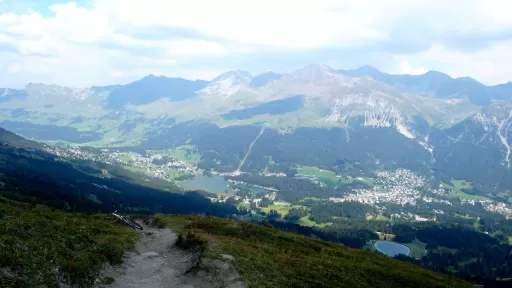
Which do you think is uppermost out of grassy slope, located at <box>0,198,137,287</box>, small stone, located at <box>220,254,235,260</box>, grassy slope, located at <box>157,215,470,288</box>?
grassy slope, located at <box>0,198,137,287</box>

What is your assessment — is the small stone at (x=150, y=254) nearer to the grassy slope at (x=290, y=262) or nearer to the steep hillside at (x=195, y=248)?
the steep hillside at (x=195, y=248)

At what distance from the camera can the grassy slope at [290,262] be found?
41.0 meters

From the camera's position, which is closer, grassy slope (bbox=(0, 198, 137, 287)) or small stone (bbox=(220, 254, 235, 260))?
grassy slope (bbox=(0, 198, 137, 287))

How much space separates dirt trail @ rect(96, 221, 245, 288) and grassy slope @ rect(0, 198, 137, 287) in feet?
5.38

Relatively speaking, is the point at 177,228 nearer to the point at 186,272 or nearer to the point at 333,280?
the point at 186,272

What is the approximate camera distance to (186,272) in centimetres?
3959

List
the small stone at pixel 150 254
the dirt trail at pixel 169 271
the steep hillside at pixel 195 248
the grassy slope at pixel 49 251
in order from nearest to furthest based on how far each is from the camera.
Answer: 1. the grassy slope at pixel 49 251
2. the steep hillside at pixel 195 248
3. the dirt trail at pixel 169 271
4. the small stone at pixel 150 254

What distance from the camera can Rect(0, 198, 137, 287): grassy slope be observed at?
2741cm

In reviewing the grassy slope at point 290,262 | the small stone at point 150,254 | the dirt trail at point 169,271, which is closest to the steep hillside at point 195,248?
the grassy slope at point 290,262

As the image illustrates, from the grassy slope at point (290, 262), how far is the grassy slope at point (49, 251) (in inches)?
448

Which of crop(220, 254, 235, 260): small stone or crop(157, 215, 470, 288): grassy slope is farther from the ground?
crop(220, 254, 235, 260): small stone

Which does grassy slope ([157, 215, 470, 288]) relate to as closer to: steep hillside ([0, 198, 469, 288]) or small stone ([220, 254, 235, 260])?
steep hillside ([0, 198, 469, 288])

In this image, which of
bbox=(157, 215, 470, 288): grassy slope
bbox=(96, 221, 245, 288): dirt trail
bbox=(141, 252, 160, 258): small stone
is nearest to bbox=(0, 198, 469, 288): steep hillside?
bbox=(157, 215, 470, 288): grassy slope


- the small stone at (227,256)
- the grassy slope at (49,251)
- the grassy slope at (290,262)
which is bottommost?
the grassy slope at (290,262)
